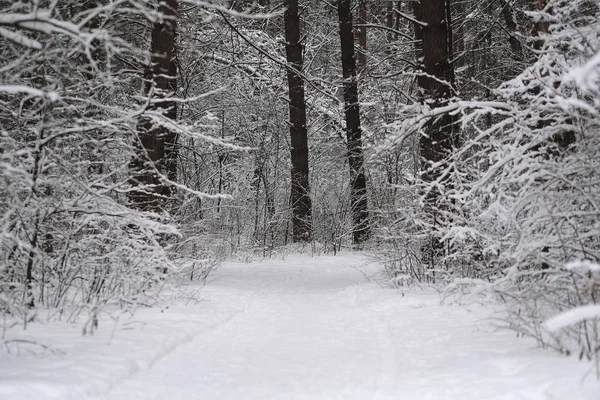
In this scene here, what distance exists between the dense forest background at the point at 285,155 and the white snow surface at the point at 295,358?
386mm

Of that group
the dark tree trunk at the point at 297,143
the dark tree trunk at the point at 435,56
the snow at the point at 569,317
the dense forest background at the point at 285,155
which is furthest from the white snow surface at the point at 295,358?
the dark tree trunk at the point at 297,143

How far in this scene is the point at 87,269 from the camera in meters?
6.57

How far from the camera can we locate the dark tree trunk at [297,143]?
51.9 ft

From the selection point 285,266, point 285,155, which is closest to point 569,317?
point 285,266

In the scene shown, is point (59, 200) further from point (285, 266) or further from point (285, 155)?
point (285, 155)

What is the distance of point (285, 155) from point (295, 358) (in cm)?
1558

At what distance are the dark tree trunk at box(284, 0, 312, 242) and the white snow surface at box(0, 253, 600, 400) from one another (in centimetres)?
861

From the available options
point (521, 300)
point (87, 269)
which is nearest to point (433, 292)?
point (521, 300)

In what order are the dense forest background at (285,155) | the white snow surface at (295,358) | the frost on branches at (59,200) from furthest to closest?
1. the frost on branches at (59,200)
2. the dense forest background at (285,155)
3. the white snow surface at (295,358)

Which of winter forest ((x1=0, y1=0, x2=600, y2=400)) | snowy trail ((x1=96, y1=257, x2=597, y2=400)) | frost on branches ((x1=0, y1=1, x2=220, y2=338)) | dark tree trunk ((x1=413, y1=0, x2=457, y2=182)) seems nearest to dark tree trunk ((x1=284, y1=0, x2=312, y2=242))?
winter forest ((x1=0, y1=0, x2=600, y2=400))

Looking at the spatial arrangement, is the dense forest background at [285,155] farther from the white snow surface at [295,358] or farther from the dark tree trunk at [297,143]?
the white snow surface at [295,358]

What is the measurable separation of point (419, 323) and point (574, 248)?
197 centimetres

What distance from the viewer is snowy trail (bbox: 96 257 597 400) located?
3553mm

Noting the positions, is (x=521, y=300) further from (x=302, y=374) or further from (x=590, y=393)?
(x=302, y=374)
